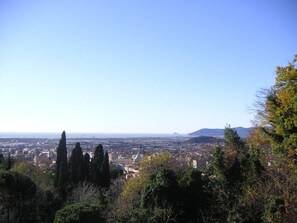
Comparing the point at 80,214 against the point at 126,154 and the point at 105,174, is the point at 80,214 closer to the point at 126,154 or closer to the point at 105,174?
the point at 105,174

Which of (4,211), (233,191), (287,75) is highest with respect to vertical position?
(287,75)

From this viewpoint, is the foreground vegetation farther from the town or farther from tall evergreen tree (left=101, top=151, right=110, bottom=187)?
tall evergreen tree (left=101, top=151, right=110, bottom=187)

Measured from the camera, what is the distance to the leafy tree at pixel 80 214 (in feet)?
43.5

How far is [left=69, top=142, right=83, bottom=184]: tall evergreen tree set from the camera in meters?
31.2

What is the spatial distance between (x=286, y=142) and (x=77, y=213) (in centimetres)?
998

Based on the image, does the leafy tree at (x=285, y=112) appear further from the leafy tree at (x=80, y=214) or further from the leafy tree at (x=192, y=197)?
the leafy tree at (x=80, y=214)

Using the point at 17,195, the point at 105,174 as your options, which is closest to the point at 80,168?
the point at 105,174

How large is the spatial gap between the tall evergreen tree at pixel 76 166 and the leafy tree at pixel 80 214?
17.6 metres

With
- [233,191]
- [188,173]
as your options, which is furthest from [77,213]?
[233,191]

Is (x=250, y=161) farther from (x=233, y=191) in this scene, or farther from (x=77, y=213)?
(x=77, y=213)

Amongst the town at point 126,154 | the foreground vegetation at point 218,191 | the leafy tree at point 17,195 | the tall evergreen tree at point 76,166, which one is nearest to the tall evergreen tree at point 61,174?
the tall evergreen tree at point 76,166

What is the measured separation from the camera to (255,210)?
15555mm

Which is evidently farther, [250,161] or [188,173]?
[250,161]

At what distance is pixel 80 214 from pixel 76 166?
1865cm
